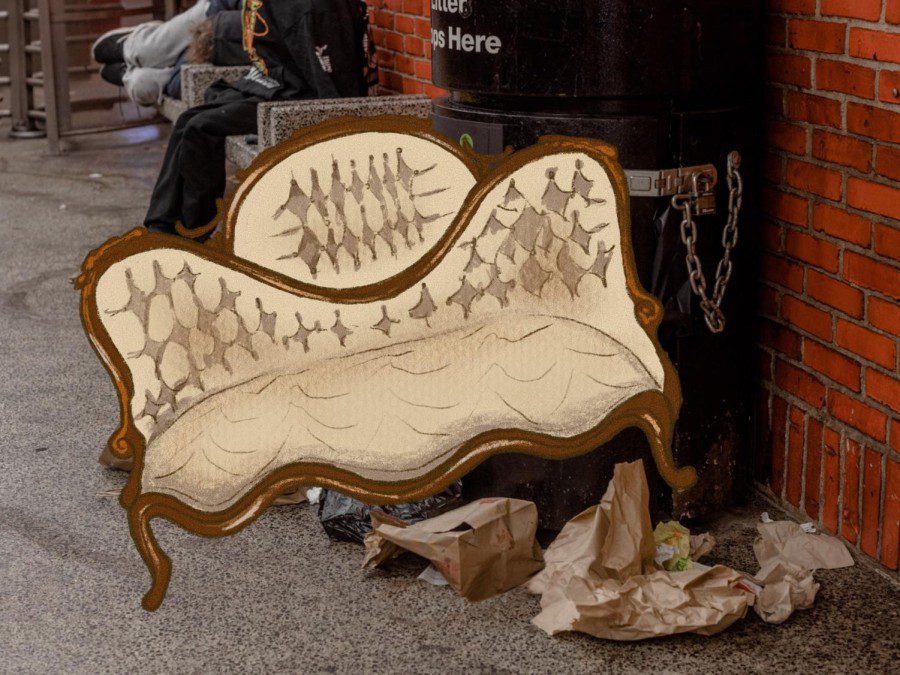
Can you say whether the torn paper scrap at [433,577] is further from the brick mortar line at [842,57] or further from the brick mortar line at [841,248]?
the brick mortar line at [842,57]

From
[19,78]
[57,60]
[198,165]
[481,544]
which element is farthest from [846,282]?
[19,78]

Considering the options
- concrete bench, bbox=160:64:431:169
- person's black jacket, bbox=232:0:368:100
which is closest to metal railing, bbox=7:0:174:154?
person's black jacket, bbox=232:0:368:100

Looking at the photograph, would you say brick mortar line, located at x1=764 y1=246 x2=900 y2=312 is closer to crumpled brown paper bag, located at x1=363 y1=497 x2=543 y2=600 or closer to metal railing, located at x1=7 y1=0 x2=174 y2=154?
crumpled brown paper bag, located at x1=363 y1=497 x2=543 y2=600

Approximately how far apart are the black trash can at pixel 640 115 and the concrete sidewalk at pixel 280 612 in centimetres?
38

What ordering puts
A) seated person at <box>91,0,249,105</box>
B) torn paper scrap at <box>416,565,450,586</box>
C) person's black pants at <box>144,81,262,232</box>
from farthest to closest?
seated person at <box>91,0,249,105</box>, person's black pants at <box>144,81,262,232</box>, torn paper scrap at <box>416,565,450,586</box>

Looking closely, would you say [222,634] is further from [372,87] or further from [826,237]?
[372,87]

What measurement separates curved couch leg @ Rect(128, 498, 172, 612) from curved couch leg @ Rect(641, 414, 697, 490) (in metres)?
0.72

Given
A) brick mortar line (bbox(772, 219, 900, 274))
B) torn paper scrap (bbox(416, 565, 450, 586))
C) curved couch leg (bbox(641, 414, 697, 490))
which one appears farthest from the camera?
torn paper scrap (bbox(416, 565, 450, 586))

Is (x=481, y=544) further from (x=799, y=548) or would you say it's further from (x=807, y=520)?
(x=807, y=520)

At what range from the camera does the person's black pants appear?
5883 mm

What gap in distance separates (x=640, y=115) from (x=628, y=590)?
3.87 feet

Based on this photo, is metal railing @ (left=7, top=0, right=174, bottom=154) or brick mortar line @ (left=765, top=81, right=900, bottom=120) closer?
brick mortar line @ (left=765, top=81, right=900, bottom=120)

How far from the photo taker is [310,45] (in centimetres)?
529

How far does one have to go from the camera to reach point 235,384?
1.74 m
